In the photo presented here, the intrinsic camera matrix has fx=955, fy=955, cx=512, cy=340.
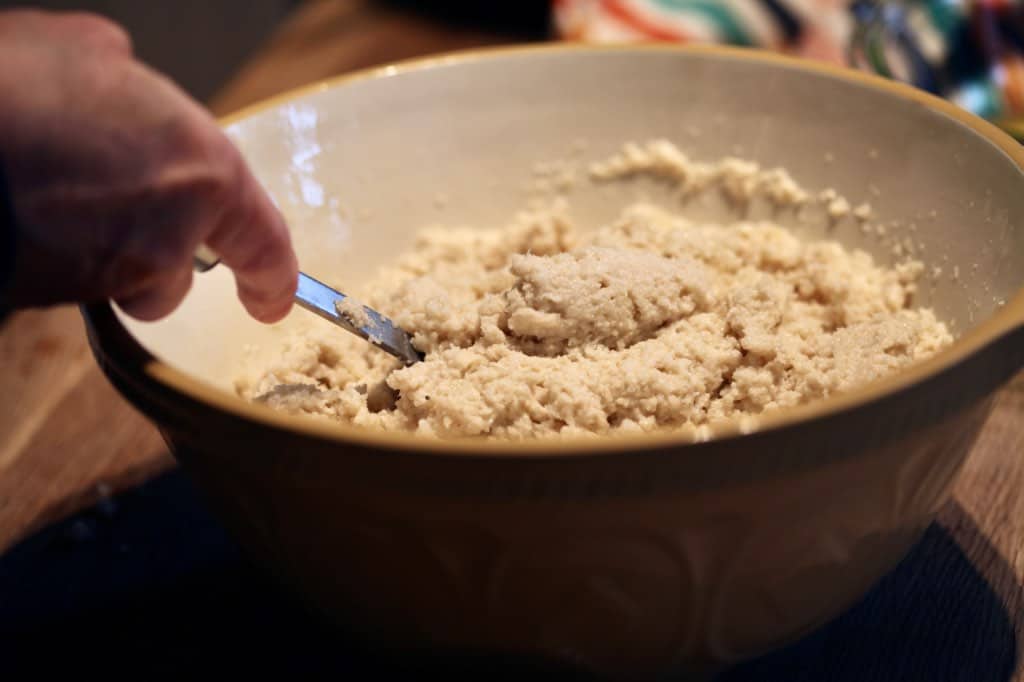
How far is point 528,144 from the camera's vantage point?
3.31 feet

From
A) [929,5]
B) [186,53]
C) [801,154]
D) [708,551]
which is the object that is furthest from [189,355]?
[186,53]

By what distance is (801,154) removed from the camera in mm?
940

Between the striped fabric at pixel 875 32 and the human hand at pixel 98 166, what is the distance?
1100 millimetres

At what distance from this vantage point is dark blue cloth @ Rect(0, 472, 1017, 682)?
64cm

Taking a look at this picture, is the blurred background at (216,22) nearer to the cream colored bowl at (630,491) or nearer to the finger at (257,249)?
the cream colored bowl at (630,491)

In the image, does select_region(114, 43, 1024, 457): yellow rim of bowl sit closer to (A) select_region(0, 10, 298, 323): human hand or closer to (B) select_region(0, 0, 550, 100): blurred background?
(A) select_region(0, 10, 298, 323): human hand

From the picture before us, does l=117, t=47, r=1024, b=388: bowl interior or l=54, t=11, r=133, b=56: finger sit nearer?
l=54, t=11, r=133, b=56: finger

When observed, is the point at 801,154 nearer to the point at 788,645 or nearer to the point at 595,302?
the point at 595,302

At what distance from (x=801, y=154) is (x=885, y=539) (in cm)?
48

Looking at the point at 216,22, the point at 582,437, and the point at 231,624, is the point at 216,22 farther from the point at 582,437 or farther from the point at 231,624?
the point at 582,437

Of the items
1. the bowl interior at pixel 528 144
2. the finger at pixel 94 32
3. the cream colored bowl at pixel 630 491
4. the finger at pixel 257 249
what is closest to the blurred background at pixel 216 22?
the bowl interior at pixel 528 144

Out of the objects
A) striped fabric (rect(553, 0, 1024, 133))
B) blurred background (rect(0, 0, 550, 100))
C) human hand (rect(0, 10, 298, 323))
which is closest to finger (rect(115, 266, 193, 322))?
human hand (rect(0, 10, 298, 323))

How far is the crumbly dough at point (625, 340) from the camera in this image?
669mm

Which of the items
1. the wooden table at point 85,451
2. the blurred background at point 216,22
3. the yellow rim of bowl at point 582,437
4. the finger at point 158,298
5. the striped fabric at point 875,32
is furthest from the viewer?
the blurred background at point 216,22
